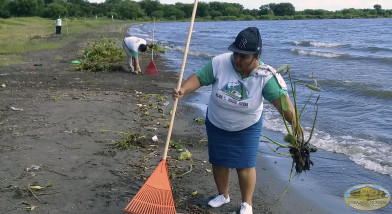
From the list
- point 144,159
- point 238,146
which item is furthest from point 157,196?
point 144,159

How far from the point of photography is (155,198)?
3486mm

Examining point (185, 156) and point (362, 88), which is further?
point (362, 88)

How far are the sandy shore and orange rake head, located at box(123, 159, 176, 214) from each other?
0.24 metres

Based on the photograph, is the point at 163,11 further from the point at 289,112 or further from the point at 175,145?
the point at 289,112

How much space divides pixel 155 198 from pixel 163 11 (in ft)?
403

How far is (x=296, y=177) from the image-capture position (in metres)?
4.89

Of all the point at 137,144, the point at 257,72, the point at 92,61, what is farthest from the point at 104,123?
the point at 92,61

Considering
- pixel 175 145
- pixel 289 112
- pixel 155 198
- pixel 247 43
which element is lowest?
pixel 175 145

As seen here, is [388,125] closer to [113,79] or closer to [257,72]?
[257,72]

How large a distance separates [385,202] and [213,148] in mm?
1911

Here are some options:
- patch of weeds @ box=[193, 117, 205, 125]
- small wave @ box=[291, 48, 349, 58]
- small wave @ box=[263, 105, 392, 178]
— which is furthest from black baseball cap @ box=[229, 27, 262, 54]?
small wave @ box=[291, 48, 349, 58]

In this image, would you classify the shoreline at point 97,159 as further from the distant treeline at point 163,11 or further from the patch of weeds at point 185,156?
the distant treeline at point 163,11

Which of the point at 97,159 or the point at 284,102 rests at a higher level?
the point at 284,102

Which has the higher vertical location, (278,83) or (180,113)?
(278,83)
